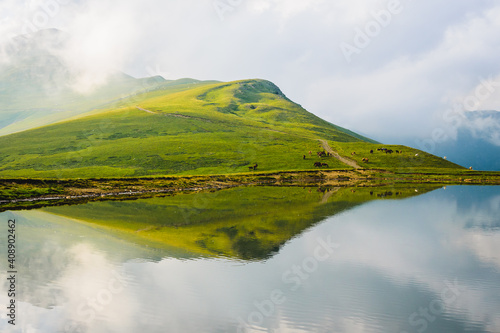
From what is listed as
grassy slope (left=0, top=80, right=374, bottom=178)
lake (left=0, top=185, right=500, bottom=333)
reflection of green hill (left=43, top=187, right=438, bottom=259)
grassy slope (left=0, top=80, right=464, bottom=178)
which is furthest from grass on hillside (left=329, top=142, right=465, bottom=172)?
lake (left=0, top=185, right=500, bottom=333)

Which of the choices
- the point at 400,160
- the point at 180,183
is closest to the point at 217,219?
the point at 180,183

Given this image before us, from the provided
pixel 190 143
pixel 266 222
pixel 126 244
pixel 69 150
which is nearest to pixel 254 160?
pixel 190 143

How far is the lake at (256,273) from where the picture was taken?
65.2 ft

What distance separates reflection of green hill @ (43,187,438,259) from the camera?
1473 inches

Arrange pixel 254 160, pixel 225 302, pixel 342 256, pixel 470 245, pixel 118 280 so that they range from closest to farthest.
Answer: pixel 225 302 < pixel 118 280 < pixel 342 256 < pixel 470 245 < pixel 254 160

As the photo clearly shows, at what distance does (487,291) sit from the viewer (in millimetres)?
23781

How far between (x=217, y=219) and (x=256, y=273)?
2437 centimetres

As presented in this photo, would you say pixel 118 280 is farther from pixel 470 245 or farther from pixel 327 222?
pixel 470 245

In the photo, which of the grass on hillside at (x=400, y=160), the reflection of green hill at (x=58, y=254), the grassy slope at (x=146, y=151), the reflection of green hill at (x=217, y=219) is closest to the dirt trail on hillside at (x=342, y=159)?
the grass on hillside at (x=400, y=160)

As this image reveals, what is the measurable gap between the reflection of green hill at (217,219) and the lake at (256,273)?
1.02ft

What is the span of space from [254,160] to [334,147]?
4725cm

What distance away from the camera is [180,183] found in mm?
103875

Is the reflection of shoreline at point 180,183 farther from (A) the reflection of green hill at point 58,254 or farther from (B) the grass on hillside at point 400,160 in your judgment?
(A) the reflection of green hill at point 58,254

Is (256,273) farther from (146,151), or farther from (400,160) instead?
(400,160)
